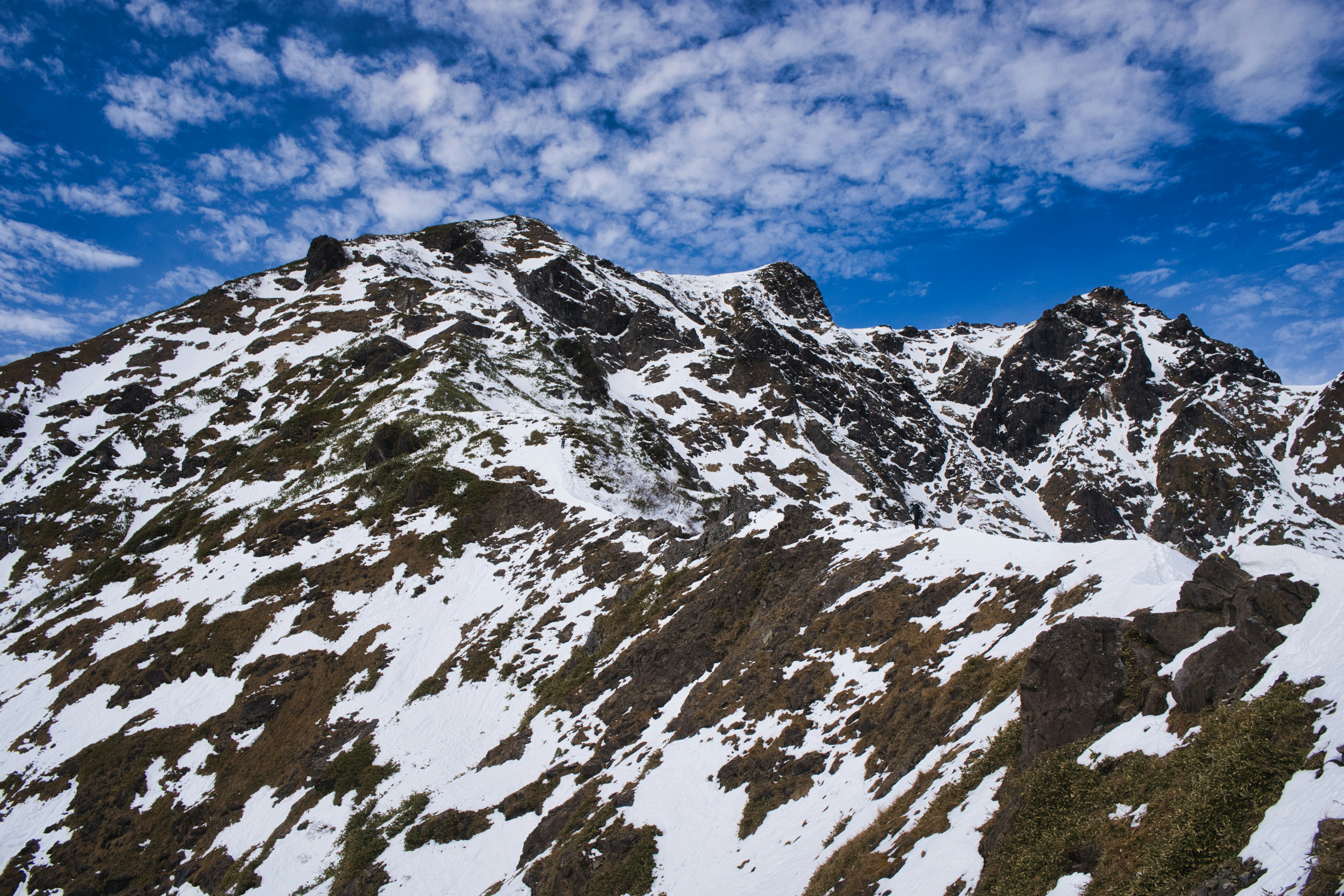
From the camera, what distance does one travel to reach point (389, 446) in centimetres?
6512

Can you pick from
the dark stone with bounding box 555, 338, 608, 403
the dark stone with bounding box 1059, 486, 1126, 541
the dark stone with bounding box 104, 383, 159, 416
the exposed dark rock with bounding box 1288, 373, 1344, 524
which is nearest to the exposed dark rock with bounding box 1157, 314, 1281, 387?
the exposed dark rock with bounding box 1288, 373, 1344, 524

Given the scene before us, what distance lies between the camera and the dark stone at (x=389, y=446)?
212ft

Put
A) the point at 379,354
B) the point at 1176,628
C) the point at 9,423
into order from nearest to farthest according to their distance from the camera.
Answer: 1. the point at 1176,628
2. the point at 9,423
3. the point at 379,354

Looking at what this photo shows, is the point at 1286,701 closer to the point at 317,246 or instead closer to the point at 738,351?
the point at 738,351

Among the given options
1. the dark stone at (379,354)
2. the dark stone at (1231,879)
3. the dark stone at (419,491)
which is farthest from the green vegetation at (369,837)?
the dark stone at (379,354)

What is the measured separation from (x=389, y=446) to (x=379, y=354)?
31.9m

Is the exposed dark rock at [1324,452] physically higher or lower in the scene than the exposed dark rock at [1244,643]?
higher

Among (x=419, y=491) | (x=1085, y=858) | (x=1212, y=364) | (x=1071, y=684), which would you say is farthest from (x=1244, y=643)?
(x=1212, y=364)

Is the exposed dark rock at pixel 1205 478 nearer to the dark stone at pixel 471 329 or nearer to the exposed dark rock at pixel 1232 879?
the dark stone at pixel 471 329

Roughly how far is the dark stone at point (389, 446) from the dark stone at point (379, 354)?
997 inches

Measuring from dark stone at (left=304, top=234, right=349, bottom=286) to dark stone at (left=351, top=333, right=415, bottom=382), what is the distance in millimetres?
47074

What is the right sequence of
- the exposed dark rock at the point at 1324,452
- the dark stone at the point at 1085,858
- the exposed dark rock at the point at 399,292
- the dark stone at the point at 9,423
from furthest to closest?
the exposed dark rock at the point at 1324,452 < the exposed dark rock at the point at 399,292 < the dark stone at the point at 9,423 < the dark stone at the point at 1085,858

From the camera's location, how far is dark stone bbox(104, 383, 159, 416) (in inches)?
3546

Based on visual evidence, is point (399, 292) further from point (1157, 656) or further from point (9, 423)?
point (1157, 656)
